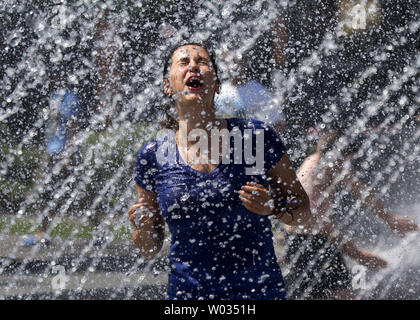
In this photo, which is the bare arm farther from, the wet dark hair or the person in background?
the person in background

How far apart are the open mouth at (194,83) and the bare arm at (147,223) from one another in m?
0.41

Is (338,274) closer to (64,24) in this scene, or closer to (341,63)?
(341,63)

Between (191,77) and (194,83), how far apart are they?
2 cm

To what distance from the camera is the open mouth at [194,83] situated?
1.96 metres

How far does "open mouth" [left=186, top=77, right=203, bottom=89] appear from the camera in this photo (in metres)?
1.96

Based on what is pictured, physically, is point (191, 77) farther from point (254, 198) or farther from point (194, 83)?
point (254, 198)

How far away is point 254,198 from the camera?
5.58 ft

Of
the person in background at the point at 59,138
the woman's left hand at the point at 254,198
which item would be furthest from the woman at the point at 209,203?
the person in background at the point at 59,138

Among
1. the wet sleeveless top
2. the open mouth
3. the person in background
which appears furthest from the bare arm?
the person in background

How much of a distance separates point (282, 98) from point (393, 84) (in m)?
1.64

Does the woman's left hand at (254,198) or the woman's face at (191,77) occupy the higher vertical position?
the woman's face at (191,77)

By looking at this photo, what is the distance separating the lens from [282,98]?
14.6 feet

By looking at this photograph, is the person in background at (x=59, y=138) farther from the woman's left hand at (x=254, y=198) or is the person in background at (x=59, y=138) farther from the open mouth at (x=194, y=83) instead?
the woman's left hand at (x=254, y=198)

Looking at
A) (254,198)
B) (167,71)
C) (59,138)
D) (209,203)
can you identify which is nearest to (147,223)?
(209,203)
